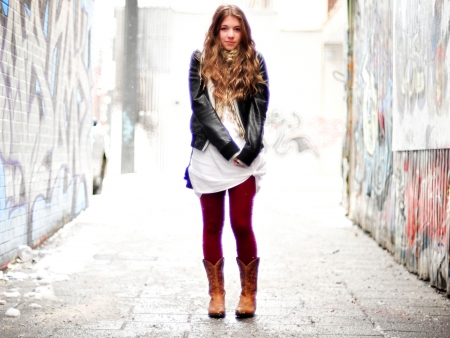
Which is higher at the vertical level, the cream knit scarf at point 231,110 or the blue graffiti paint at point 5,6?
the blue graffiti paint at point 5,6

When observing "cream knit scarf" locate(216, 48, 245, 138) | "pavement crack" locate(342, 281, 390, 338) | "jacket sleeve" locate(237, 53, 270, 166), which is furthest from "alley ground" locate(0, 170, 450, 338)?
"cream knit scarf" locate(216, 48, 245, 138)

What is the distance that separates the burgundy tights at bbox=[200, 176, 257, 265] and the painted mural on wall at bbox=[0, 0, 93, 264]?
79.1 inches

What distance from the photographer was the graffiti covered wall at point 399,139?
4.36 m

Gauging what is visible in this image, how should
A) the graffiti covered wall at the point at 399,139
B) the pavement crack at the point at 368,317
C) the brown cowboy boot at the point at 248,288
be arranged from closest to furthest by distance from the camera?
1. the pavement crack at the point at 368,317
2. the brown cowboy boot at the point at 248,288
3. the graffiti covered wall at the point at 399,139

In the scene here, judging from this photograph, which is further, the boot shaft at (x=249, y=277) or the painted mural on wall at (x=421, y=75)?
the painted mural on wall at (x=421, y=75)

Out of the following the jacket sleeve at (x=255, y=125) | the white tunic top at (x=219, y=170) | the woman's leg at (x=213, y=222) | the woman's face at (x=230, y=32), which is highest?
the woman's face at (x=230, y=32)

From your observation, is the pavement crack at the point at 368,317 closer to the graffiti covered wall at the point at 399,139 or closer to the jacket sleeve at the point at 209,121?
the graffiti covered wall at the point at 399,139

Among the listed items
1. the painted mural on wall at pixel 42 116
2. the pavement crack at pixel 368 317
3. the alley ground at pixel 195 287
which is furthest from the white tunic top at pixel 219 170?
the painted mural on wall at pixel 42 116

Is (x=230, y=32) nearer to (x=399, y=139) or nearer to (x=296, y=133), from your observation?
(x=399, y=139)

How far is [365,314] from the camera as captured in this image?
149 inches

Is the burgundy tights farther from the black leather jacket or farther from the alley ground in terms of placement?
the alley ground

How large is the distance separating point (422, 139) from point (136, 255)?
2.76 meters

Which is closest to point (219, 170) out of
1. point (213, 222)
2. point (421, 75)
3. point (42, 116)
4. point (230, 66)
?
point (213, 222)

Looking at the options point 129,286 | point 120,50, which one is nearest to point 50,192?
point 129,286
